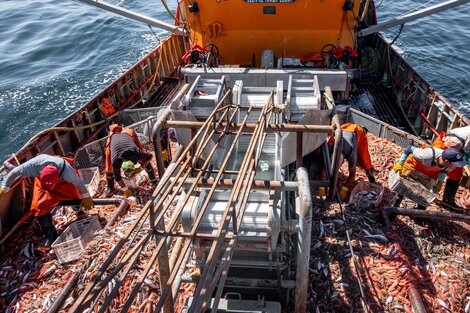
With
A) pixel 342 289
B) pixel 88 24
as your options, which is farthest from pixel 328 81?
pixel 88 24

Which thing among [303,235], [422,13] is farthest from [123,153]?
[422,13]

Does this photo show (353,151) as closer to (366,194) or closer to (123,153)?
(366,194)

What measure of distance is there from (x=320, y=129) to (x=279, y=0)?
642 centimetres

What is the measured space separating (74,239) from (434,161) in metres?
6.65

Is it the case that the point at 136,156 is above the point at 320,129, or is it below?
below

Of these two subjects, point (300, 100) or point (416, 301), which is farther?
point (300, 100)

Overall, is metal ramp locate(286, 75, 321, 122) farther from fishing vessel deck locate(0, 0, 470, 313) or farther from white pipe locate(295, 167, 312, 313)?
white pipe locate(295, 167, 312, 313)

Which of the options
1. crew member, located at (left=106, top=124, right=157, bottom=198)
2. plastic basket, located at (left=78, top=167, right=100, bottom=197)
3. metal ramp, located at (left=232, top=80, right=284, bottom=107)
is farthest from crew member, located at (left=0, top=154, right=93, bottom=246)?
metal ramp, located at (left=232, top=80, right=284, bottom=107)

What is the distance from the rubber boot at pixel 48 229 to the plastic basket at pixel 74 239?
13.5 inches

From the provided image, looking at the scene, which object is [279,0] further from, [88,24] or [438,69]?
[88,24]

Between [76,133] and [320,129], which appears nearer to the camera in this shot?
[320,129]

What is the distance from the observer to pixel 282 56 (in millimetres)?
10367

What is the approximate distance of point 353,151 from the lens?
716 centimetres

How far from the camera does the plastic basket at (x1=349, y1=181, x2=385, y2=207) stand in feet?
23.0
